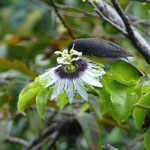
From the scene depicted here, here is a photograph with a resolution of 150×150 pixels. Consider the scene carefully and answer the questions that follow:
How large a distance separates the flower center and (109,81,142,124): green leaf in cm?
10

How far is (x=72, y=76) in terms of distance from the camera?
105 cm

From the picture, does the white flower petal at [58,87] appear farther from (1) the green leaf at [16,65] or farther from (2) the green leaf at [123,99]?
(1) the green leaf at [16,65]

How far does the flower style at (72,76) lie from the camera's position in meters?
1.01

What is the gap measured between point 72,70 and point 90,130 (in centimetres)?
79

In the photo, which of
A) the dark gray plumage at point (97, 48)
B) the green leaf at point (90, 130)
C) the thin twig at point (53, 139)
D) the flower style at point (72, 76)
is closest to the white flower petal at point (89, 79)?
the flower style at point (72, 76)

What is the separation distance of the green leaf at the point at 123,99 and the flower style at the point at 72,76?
0.21 feet

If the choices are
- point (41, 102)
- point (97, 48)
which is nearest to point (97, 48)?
point (97, 48)

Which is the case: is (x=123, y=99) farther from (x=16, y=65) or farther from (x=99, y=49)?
(x=16, y=65)

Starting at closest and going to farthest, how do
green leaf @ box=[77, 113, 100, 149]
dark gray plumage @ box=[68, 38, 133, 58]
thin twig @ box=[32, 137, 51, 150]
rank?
dark gray plumage @ box=[68, 38, 133, 58], green leaf @ box=[77, 113, 100, 149], thin twig @ box=[32, 137, 51, 150]

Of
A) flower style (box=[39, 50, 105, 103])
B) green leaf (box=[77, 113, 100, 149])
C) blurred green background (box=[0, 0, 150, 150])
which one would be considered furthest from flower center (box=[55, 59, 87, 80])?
green leaf (box=[77, 113, 100, 149])

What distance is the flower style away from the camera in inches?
39.8

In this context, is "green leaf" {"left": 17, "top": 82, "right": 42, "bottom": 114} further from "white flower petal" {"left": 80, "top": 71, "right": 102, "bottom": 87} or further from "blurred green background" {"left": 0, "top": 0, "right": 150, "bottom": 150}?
"blurred green background" {"left": 0, "top": 0, "right": 150, "bottom": 150}

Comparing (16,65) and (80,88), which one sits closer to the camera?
(80,88)

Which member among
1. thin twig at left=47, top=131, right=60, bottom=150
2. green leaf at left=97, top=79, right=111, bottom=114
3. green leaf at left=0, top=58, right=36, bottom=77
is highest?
green leaf at left=97, top=79, right=111, bottom=114
